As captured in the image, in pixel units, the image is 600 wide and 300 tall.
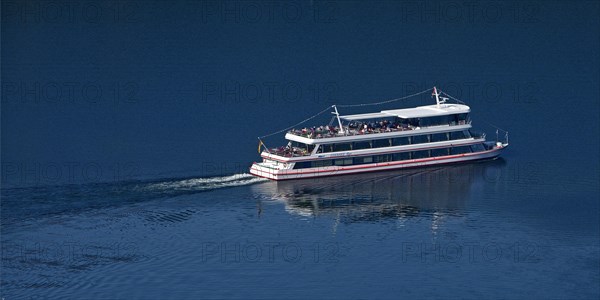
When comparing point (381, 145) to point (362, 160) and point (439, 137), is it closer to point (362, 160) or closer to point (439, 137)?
point (362, 160)

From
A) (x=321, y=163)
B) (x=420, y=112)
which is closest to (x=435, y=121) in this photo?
(x=420, y=112)

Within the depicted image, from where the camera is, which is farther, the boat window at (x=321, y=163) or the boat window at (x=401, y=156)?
the boat window at (x=401, y=156)

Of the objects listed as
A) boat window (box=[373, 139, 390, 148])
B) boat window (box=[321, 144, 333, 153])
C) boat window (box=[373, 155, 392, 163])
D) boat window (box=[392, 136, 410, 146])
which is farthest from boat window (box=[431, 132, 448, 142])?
boat window (box=[321, 144, 333, 153])

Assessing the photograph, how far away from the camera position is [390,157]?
148000mm

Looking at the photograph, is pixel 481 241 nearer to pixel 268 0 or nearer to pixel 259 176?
pixel 259 176

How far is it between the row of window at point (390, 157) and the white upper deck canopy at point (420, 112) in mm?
4519

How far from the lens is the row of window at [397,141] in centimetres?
14589

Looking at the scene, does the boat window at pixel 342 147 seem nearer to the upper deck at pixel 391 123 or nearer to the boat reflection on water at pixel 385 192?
the upper deck at pixel 391 123

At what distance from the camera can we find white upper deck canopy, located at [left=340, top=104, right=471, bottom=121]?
150m

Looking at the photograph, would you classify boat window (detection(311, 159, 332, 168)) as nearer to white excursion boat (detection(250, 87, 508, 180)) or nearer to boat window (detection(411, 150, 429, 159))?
white excursion boat (detection(250, 87, 508, 180))

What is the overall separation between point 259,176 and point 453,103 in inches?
1416

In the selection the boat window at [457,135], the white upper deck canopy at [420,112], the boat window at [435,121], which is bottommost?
the boat window at [457,135]

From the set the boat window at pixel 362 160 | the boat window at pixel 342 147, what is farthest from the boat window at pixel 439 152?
the boat window at pixel 342 147

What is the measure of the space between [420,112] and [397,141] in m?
6.19
